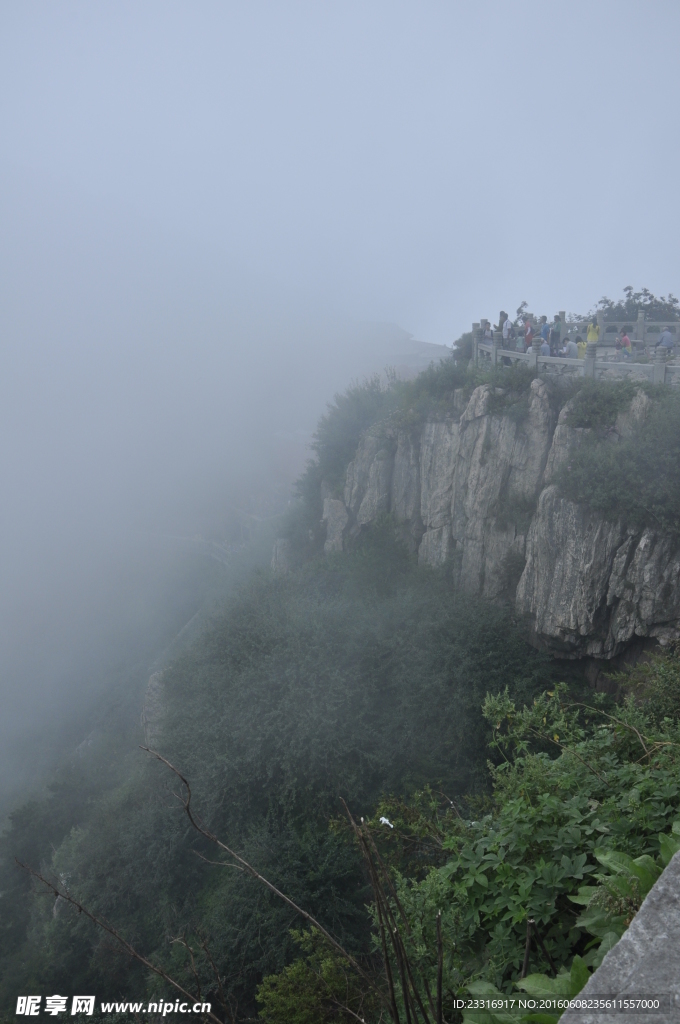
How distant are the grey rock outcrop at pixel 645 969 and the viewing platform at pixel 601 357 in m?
11.9

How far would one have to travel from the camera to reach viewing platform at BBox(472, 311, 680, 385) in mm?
11875

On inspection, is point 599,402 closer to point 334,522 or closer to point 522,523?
point 522,523

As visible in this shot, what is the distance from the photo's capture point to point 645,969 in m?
1.49

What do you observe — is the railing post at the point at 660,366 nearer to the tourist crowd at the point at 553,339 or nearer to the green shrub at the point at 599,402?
the green shrub at the point at 599,402

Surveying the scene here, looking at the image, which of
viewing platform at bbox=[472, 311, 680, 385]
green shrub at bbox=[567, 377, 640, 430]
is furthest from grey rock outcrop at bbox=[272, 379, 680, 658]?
viewing platform at bbox=[472, 311, 680, 385]

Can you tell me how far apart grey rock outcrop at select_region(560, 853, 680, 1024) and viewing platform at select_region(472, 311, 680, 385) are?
39.1ft

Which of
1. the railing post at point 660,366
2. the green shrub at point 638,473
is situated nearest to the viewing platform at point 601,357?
the railing post at point 660,366

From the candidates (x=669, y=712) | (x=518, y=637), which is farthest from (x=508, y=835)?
A: (x=518, y=637)

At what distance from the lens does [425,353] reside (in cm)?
6675

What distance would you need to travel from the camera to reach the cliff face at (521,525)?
1111 centimetres

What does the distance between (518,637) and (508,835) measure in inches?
425

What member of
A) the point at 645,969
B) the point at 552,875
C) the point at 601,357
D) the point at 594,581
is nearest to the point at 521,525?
the point at 594,581

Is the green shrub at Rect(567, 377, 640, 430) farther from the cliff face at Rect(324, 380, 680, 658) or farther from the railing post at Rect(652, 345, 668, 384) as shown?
the railing post at Rect(652, 345, 668, 384)

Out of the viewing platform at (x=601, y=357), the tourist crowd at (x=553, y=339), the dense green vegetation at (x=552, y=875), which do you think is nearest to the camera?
the dense green vegetation at (x=552, y=875)
